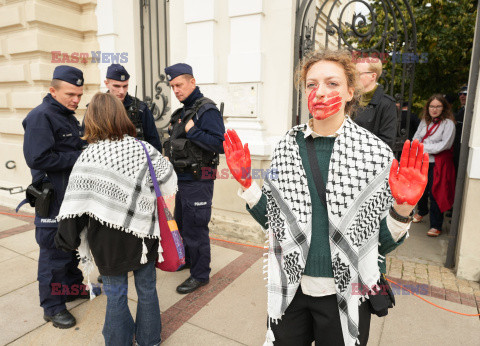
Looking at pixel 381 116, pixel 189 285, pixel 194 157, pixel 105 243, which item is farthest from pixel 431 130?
pixel 105 243

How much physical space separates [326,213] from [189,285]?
7.32 ft

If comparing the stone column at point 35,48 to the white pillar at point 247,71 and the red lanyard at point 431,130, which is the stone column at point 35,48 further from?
the red lanyard at point 431,130

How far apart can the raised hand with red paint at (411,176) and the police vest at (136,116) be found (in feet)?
9.10

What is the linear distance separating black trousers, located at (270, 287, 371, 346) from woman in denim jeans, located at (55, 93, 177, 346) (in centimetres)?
106

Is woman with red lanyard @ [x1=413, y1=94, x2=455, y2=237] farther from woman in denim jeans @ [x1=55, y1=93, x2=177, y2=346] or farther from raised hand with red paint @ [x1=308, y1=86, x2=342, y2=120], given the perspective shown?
woman in denim jeans @ [x1=55, y1=93, x2=177, y2=346]

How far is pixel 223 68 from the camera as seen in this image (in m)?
4.58

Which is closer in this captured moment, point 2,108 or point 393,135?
point 393,135

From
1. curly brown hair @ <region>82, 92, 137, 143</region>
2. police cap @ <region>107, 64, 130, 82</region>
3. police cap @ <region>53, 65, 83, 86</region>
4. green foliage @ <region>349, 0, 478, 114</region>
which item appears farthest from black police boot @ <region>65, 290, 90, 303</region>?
green foliage @ <region>349, 0, 478, 114</region>

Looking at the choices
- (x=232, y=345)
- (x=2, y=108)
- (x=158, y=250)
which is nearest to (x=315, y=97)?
(x=158, y=250)

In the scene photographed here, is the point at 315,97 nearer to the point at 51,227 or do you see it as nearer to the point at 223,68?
the point at 51,227

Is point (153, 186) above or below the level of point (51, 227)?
above

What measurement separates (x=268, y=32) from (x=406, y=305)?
345 cm

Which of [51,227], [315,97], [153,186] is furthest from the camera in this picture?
[51,227]

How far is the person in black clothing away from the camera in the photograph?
130 inches
